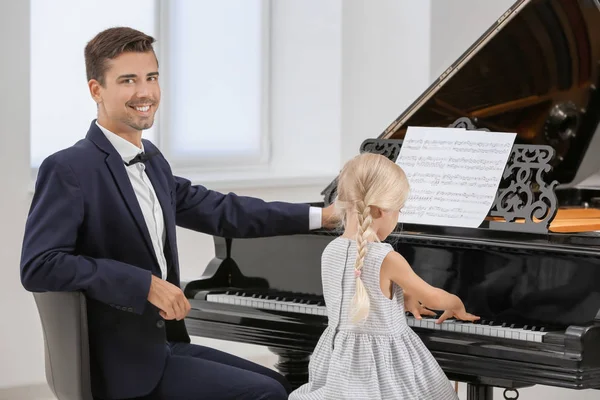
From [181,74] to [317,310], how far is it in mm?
2989

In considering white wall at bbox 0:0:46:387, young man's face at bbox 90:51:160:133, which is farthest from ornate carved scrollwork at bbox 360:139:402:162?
white wall at bbox 0:0:46:387

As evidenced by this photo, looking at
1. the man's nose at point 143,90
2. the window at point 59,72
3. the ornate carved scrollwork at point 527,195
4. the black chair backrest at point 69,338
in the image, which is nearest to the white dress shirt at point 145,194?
the man's nose at point 143,90

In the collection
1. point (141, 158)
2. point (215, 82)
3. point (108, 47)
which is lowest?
point (141, 158)

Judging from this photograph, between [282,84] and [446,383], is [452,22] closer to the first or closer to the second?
[282,84]

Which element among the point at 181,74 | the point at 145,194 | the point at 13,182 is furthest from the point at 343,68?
the point at 145,194

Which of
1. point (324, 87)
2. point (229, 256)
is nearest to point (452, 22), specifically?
point (324, 87)

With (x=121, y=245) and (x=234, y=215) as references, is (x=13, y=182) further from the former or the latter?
(x=121, y=245)

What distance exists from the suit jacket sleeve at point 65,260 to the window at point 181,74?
2764mm

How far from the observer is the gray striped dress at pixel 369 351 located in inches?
99.1

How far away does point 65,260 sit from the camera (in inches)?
97.6

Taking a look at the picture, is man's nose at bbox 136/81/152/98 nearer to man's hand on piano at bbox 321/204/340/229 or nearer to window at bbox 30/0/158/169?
man's hand on piano at bbox 321/204/340/229

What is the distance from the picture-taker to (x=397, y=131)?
3426mm

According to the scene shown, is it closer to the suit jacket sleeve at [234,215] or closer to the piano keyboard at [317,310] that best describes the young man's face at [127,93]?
the suit jacket sleeve at [234,215]

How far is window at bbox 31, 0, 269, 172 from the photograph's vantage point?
17.3ft
